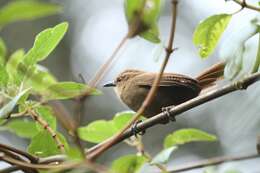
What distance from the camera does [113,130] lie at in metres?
2.04

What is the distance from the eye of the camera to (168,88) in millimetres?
3979

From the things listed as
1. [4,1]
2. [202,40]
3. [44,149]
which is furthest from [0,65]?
[4,1]

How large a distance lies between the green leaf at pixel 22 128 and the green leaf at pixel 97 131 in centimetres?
17

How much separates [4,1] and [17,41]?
78 centimetres

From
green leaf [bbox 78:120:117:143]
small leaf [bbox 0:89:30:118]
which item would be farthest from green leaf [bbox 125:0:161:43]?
green leaf [bbox 78:120:117:143]

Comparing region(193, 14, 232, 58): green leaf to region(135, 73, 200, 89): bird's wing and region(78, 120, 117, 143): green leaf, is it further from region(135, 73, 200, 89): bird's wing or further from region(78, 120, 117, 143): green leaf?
region(135, 73, 200, 89): bird's wing

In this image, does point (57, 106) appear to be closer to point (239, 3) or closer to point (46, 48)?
point (46, 48)

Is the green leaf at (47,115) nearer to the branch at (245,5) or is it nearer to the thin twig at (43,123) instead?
the thin twig at (43,123)

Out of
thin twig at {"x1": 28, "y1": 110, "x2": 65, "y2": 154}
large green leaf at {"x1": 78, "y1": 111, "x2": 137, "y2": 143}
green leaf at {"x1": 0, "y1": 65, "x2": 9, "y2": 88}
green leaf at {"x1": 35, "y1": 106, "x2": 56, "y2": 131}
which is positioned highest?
green leaf at {"x1": 0, "y1": 65, "x2": 9, "y2": 88}

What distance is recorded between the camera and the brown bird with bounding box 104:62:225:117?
3.69 m

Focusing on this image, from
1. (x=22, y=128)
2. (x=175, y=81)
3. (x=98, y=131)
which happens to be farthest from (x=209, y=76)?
(x=22, y=128)

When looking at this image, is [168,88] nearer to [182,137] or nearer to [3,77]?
[182,137]

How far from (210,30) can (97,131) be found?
1.67 ft

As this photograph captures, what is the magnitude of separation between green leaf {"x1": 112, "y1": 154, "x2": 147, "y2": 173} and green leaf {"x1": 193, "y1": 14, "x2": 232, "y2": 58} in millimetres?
607
